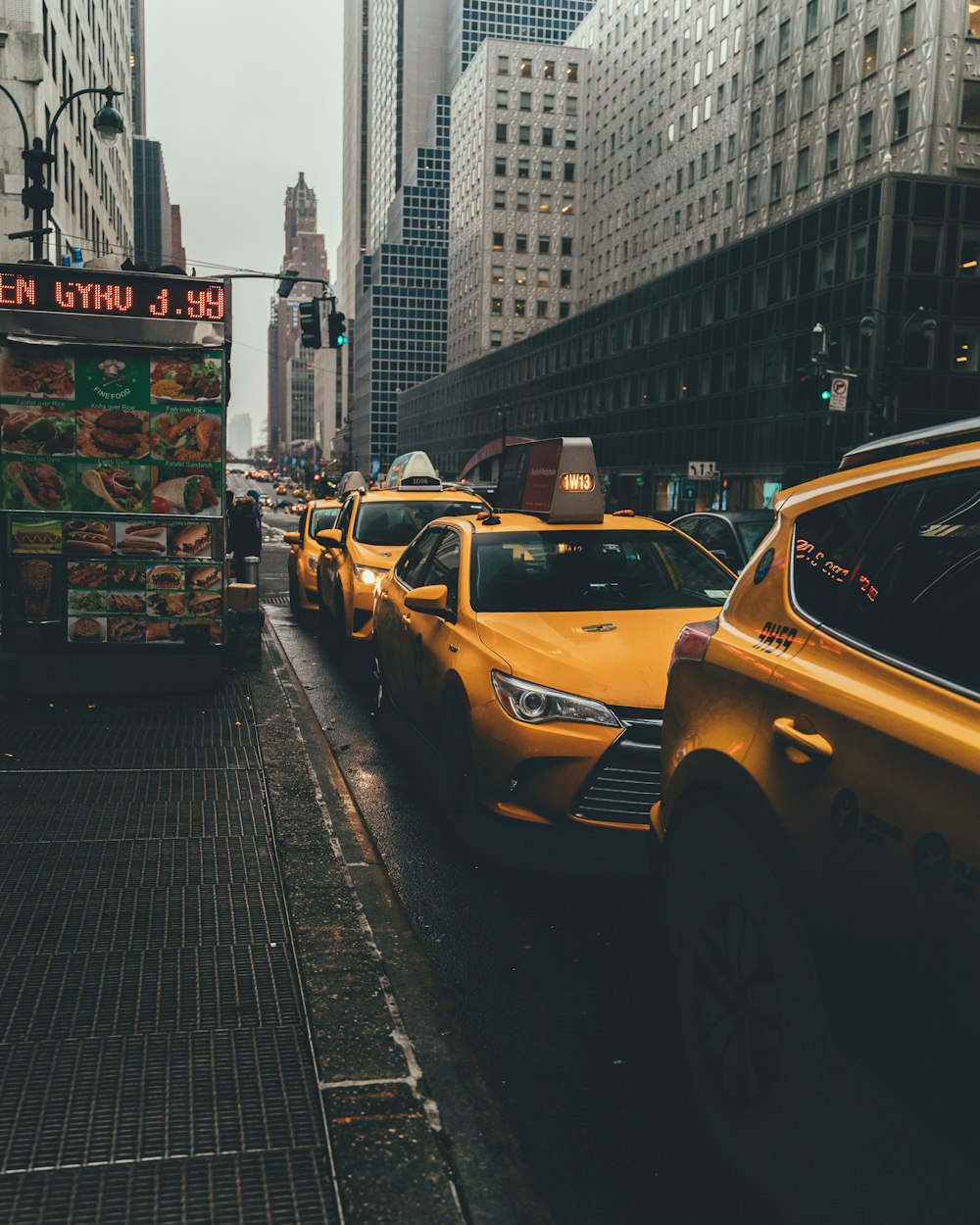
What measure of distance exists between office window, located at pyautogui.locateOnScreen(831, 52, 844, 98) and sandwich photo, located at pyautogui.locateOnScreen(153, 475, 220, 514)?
52.4 m

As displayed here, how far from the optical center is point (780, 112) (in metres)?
57.8

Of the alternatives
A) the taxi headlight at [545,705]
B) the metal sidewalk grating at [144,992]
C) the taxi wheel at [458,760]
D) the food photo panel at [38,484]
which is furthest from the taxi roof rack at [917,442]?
the food photo panel at [38,484]

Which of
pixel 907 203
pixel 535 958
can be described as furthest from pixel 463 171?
pixel 535 958

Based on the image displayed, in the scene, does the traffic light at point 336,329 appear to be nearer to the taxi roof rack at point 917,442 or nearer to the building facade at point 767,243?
the building facade at point 767,243

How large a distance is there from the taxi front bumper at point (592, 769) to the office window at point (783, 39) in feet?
203

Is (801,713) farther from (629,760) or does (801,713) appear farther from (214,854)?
(214,854)

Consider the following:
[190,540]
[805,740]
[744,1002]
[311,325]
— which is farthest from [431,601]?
[311,325]

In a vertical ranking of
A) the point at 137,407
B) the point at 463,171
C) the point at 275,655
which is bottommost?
the point at 275,655

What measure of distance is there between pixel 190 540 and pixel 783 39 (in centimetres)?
5982

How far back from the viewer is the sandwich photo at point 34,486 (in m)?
8.49

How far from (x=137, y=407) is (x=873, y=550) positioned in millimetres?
7192

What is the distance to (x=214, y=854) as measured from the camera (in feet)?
16.9

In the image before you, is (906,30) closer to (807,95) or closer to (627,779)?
(807,95)

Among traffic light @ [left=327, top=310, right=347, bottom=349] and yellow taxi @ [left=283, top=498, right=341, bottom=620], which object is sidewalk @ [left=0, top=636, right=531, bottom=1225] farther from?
traffic light @ [left=327, top=310, right=347, bottom=349]
